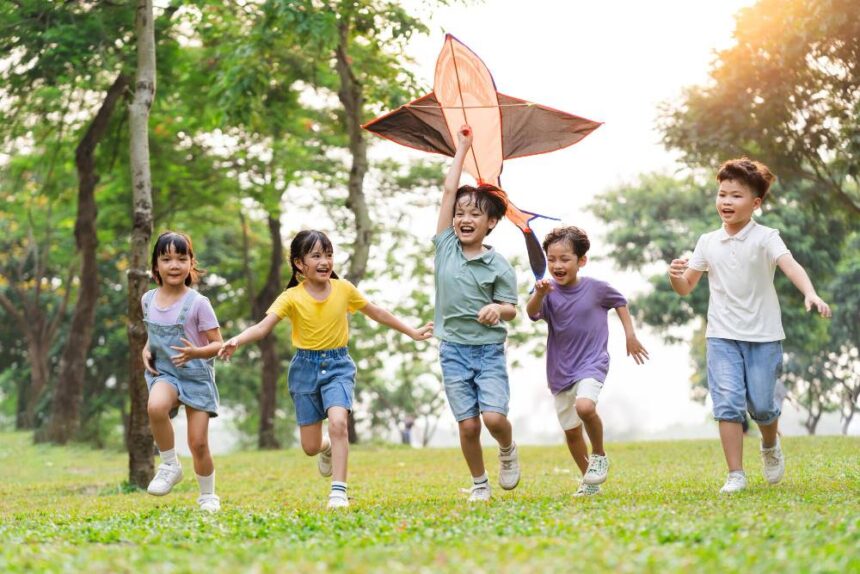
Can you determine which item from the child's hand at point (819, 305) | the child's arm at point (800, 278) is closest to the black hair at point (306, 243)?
the child's arm at point (800, 278)

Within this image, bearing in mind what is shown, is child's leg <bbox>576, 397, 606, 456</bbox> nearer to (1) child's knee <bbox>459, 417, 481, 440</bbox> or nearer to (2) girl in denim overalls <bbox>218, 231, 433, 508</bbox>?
(1) child's knee <bbox>459, 417, 481, 440</bbox>

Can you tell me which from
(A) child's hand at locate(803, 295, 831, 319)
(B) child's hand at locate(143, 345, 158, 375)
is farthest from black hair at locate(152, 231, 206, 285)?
(A) child's hand at locate(803, 295, 831, 319)

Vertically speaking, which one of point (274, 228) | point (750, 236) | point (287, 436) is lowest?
point (287, 436)

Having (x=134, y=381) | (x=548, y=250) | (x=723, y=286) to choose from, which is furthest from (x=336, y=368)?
(x=134, y=381)

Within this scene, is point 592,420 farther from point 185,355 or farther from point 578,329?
point 185,355

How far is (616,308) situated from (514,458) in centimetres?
146

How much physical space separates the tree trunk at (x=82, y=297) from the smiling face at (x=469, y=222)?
50.5ft

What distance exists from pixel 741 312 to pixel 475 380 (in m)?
2.16

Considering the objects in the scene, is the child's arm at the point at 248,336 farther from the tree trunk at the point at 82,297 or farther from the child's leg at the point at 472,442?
the tree trunk at the point at 82,297

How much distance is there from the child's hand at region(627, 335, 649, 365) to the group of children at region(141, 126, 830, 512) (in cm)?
1

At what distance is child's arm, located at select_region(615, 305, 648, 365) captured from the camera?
28.9 feet

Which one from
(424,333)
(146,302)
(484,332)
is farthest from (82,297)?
(484,332)

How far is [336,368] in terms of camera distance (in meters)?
8.82

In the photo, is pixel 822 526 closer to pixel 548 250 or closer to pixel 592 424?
pixel 592 424
